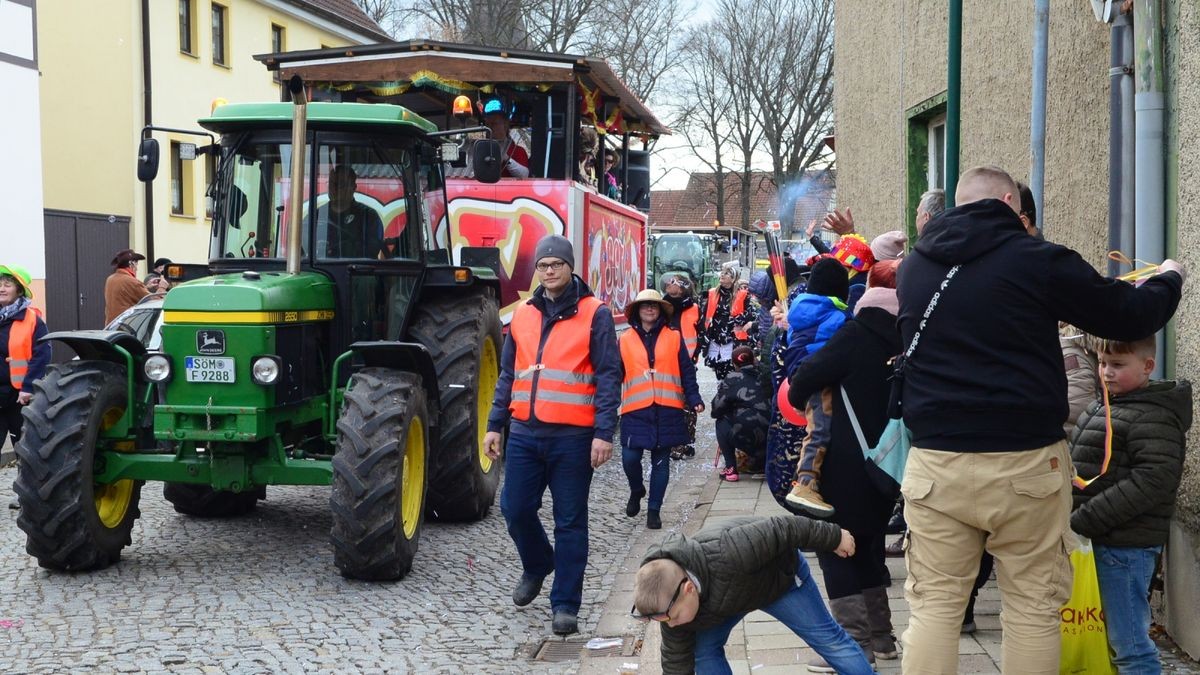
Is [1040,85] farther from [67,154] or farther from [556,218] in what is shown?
[67,154]

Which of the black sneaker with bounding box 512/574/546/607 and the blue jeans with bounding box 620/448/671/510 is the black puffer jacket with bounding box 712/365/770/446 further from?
the black sneaker with bounding box 512/574/546/607

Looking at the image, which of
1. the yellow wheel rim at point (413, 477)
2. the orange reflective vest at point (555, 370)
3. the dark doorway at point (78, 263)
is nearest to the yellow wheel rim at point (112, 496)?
the yellow wheel rim at point (413, 477)

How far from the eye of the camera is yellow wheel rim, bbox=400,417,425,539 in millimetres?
7578

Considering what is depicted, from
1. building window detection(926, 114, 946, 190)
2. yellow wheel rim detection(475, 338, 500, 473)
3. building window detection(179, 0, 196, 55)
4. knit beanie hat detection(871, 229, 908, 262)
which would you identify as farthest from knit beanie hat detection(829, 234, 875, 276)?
building window detection(179, 0, 196, 55)

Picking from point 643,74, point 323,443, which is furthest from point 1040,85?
point 643,74

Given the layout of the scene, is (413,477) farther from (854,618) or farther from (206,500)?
(854,618)

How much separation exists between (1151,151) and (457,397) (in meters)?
4.48

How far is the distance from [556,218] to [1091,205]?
20.8ft

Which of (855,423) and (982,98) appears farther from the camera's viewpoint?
(982,98)

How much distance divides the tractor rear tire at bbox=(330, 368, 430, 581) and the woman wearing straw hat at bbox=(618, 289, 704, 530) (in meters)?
2.14

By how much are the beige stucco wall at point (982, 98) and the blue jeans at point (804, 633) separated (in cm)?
280

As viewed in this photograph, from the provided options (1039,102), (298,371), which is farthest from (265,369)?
(1039,102)

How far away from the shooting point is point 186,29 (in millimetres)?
27234

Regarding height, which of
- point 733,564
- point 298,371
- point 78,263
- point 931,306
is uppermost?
point 78,263
